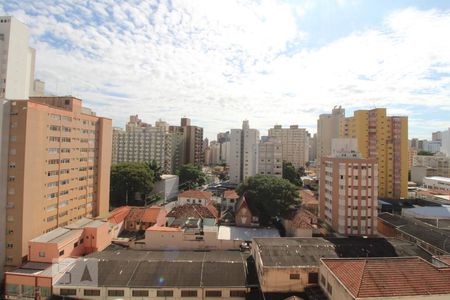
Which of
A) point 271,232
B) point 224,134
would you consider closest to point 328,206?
point 271,232

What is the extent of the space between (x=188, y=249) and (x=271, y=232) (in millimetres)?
11231

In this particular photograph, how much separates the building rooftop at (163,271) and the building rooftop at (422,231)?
19605 millimetres

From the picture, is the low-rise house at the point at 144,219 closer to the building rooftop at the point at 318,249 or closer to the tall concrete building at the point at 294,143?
the building rooftop at the point at 318,249

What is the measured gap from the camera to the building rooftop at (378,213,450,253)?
28250 mm

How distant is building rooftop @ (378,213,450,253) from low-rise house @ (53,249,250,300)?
1982 centimetres

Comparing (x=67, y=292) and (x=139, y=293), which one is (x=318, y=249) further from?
A: (x=67, y=292)

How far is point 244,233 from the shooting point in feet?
116

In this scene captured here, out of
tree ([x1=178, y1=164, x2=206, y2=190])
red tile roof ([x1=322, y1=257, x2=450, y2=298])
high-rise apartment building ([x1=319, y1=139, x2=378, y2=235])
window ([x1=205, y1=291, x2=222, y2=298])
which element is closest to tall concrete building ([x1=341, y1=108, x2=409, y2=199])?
high-rise apartment building ([x1=319, y1=139, x2=378, y2=235])

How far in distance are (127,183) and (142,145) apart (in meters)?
29.7

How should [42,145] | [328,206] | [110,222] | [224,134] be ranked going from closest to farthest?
[42,145] < [110,222] < [328,206] < [224,134]

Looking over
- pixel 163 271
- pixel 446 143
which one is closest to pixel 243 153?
pixel 163 271

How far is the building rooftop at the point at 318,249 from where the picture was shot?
22.9 metres

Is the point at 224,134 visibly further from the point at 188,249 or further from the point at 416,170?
the point at 188,249

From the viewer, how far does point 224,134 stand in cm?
16700
